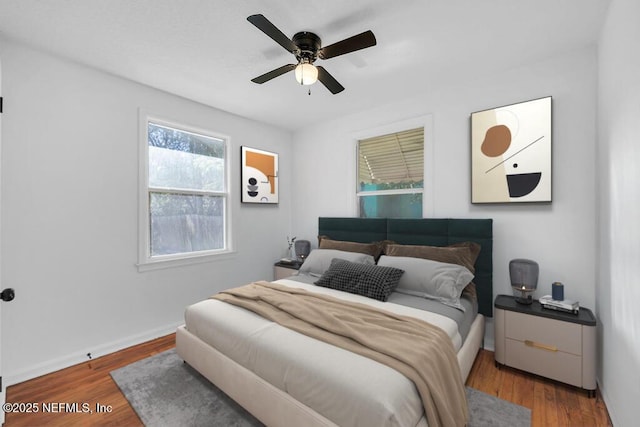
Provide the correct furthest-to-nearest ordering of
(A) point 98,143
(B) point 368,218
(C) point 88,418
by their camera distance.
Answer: (B) point 368,218
(A) point 98,143
(C) point 88,418

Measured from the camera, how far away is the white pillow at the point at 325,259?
2.96 m

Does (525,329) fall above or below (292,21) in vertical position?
below

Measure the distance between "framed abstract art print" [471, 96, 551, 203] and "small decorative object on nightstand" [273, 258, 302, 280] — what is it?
2.35 m

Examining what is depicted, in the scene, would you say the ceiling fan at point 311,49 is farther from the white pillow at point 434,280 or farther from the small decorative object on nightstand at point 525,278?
the small decorative object on nightstand at point 525,278

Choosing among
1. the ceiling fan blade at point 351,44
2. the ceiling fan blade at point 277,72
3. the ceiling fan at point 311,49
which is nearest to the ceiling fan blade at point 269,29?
the ceiling fan at point 311,49

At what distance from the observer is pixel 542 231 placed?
8.02 ft

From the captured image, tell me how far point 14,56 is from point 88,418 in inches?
108

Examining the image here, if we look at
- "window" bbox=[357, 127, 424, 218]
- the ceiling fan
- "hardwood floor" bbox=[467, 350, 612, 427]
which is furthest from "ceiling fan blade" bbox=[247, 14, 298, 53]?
"hardwood floor" bbox=[467, 350, 612, 427]

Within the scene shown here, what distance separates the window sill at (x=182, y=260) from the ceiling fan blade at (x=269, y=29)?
2514 mm

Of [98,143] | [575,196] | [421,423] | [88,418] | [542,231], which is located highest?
[98,143]

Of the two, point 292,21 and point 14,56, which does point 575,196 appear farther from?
point 14,56

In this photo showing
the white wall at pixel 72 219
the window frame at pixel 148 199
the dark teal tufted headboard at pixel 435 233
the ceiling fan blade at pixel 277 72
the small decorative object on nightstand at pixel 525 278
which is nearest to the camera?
the ceiling fan blade at pixel 277 72

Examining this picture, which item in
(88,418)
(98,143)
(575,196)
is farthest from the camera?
(98,143)

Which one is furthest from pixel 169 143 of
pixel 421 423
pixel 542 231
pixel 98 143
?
pixel 542 231
